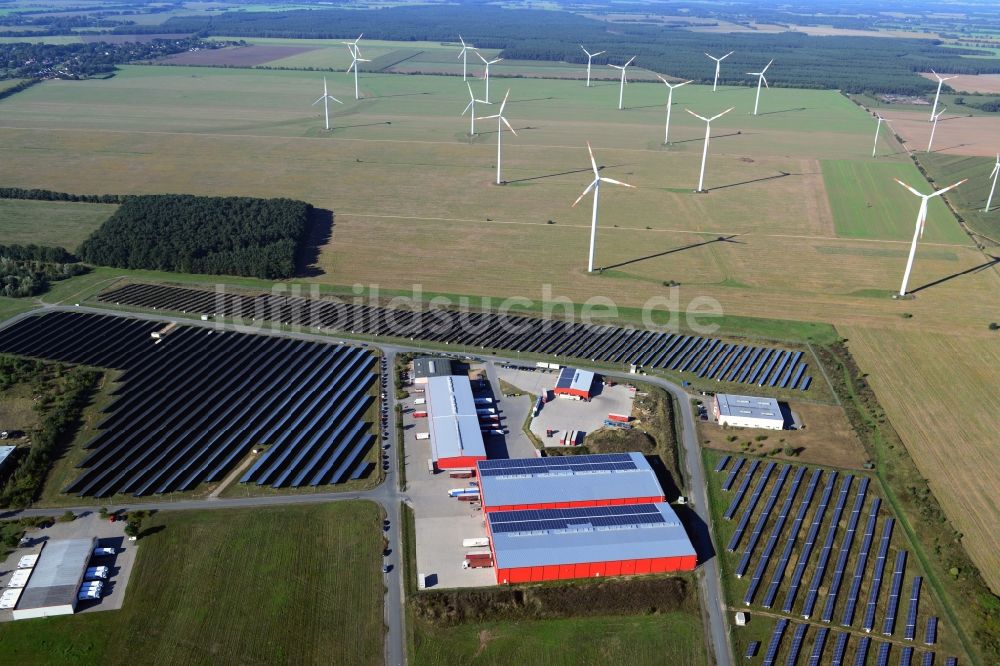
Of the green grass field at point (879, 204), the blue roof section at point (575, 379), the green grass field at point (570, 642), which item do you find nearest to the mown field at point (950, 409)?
the green grass field at point (570, 642)

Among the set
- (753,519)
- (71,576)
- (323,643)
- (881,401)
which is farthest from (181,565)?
(881,401)

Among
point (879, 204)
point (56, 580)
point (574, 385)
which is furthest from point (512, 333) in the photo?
point (879, 204)

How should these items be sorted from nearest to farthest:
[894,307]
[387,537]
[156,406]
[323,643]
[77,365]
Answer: [323,643], [387,537], [156,406], [77,365], [894,307]

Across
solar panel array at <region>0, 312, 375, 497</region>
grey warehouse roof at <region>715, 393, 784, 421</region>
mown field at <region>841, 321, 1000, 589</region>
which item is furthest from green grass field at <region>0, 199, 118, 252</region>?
mown field at <region>841, 321, 1000, 589</region>

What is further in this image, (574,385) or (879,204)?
(879,204)

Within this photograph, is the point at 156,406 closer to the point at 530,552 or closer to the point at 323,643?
the point at 323,643

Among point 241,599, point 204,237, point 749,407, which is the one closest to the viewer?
point 241,599

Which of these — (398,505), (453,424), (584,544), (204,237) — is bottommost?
(398,505)

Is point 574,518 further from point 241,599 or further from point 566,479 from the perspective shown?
point 241,599
